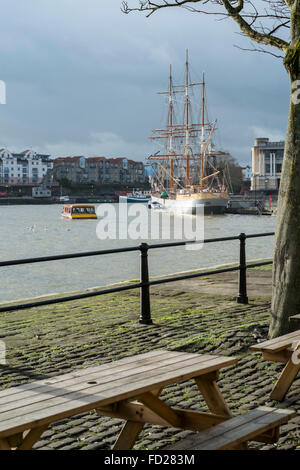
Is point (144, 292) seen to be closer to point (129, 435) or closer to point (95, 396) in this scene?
point (129, 435)

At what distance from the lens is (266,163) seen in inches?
6531

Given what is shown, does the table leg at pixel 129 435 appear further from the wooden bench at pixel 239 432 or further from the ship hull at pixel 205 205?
the ship hull at pixel 205 205

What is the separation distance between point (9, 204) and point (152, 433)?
180 metres

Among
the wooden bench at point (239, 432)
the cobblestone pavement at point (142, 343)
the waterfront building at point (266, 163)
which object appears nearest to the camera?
the wooden bench at point (239, 432)

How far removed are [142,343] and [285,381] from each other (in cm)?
262

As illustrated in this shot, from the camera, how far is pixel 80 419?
5145 mm

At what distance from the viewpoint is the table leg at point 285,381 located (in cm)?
544

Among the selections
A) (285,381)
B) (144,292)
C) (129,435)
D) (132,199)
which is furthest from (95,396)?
(132,199)

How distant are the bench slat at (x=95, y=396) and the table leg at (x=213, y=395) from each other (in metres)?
0.11

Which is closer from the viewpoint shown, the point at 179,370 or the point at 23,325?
the point at 179,370

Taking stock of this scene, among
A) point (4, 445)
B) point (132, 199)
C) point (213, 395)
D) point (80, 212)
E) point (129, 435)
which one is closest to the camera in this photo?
point (4, 445)

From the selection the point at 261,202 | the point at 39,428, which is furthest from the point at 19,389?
the point at 261,202

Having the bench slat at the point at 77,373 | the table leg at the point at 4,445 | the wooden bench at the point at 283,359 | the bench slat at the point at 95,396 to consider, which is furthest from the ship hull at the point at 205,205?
the table leg at the point at 4,445
